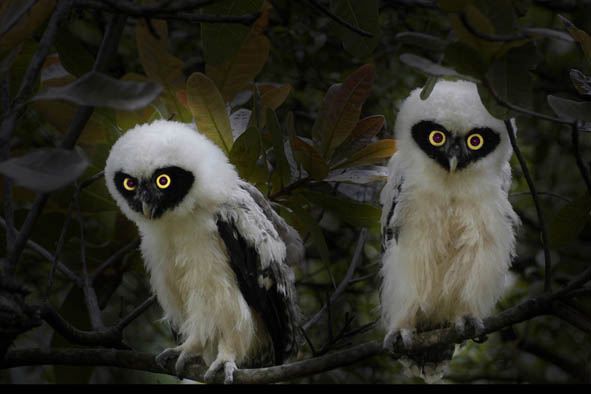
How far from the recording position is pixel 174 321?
2.41 metres

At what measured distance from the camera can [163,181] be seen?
2.11 metres

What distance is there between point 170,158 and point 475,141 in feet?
2.93

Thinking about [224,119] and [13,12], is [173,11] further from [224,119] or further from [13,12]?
[224,119]

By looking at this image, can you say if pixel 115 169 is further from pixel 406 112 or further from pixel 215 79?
pixel 406 112

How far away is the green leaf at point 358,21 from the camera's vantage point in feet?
6.92

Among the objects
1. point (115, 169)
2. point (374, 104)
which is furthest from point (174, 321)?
point (374, 104)

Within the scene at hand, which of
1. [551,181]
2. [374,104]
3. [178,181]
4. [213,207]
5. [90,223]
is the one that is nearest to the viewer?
[178,181]

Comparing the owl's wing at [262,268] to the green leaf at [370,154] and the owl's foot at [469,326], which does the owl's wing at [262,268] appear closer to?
the green leaf at [370,154]

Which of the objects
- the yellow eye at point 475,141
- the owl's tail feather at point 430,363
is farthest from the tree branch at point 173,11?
the owl's tail feather at point 430,363

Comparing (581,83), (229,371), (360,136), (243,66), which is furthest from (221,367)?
(581,83)

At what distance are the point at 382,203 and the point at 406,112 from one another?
34cm

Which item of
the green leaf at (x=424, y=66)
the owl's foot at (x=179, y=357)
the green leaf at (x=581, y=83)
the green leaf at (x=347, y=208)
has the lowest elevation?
the owl's foot at (x=179, y=357)

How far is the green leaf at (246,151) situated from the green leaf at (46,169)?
647 mm

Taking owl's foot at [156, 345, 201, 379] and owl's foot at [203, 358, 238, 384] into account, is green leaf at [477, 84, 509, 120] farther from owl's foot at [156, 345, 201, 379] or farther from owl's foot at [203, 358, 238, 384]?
owl's foot at [156, 345, 201, 379]
